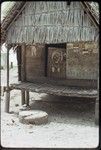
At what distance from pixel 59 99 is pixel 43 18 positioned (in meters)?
4.15

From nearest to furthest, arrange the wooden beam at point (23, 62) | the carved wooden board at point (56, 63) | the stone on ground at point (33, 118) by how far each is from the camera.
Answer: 1. the stone on ground at point (33, 118)
2. the carved wooden board at point (56, 63)
3. the wooden beam at point (23, 62)

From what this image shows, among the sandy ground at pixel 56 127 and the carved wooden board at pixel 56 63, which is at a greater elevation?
the carved wooden board at pixel 56 63

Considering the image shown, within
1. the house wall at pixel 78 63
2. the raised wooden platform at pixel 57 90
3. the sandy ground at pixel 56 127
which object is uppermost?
the house wall at pixel 78 63

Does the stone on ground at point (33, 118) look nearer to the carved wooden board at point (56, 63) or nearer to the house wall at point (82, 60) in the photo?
the house wall at point (82, 60)

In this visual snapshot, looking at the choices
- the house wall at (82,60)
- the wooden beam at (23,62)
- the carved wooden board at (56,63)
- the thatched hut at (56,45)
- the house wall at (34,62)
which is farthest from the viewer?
the wooden beam at (23,62)

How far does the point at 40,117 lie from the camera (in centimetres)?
956

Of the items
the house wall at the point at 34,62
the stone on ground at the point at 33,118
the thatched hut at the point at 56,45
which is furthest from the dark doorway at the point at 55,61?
the stone on ground at the point at 33,118

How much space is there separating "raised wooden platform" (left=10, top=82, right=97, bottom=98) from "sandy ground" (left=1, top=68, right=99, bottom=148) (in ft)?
2.67

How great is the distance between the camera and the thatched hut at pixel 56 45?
9.77m

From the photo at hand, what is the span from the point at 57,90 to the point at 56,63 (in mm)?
1999

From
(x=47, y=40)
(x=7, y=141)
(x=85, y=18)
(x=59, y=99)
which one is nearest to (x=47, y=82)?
(x=59, y=99)

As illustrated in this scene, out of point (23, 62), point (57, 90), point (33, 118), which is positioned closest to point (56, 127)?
point (33, 118)

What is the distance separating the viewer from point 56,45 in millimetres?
12203

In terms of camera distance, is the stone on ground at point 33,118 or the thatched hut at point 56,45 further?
the thatched hut at point 56,45
